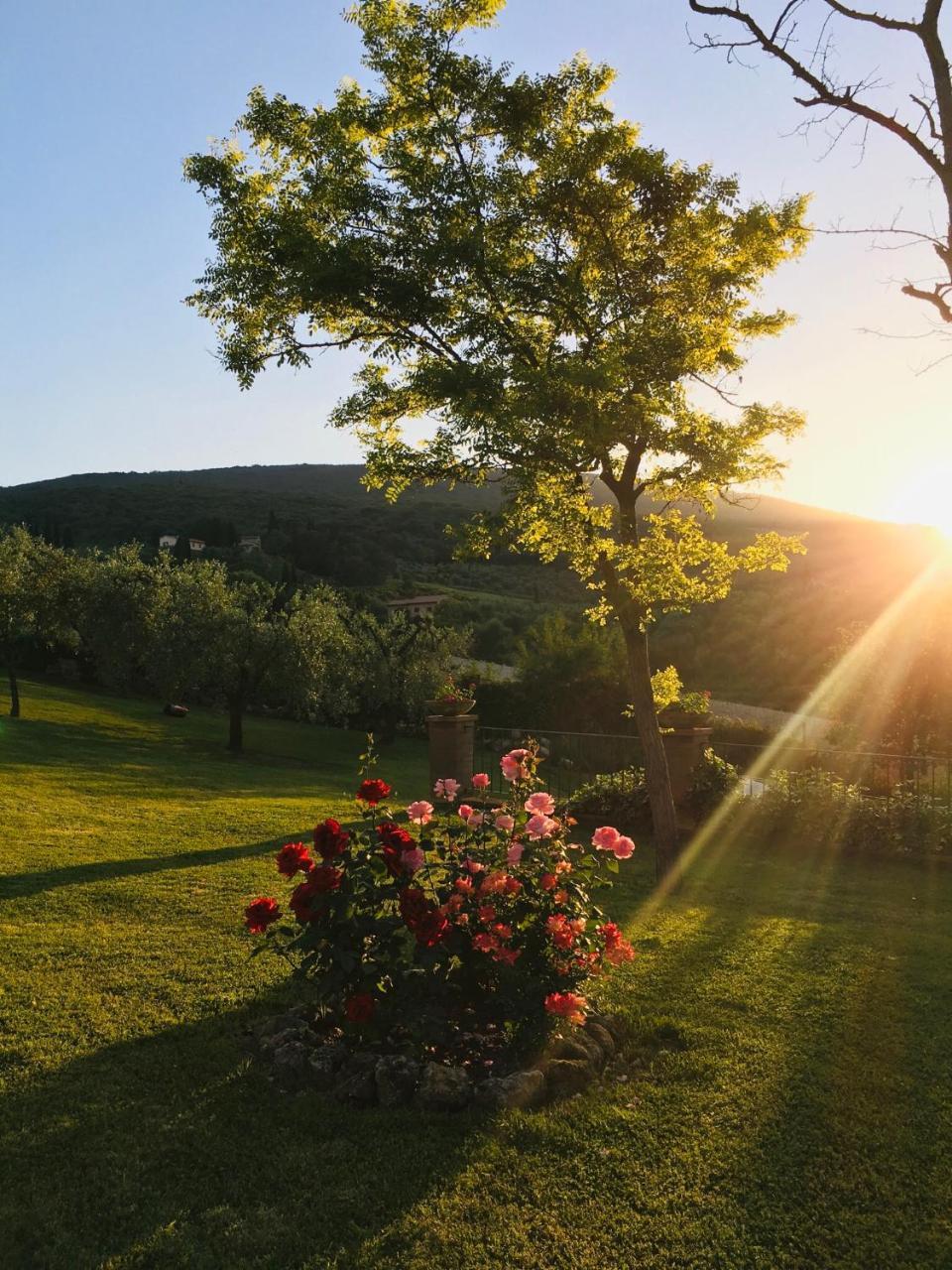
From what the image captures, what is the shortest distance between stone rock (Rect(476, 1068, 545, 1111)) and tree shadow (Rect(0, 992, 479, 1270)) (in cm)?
13

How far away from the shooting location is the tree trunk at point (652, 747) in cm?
922

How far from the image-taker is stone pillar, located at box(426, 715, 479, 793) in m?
13.7

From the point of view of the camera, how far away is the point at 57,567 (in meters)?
31.4

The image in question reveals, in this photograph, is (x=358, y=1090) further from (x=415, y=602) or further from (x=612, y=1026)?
(x=415, y=602)

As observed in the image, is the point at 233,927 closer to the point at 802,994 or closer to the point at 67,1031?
the point at 67,1031

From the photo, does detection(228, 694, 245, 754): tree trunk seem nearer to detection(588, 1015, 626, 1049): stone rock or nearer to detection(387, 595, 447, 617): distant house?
detection(588, 1015, 626, 1049): stone rock

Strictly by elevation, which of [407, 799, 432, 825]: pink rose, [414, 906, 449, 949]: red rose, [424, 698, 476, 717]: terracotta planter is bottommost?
[424, 698, 476, 717]: terracotta planter

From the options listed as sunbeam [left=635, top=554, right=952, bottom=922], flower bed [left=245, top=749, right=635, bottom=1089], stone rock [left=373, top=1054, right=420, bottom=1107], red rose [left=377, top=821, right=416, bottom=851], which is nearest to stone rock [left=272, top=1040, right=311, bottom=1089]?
flower bed [left=245, top=749, right=635, bottom=1089]

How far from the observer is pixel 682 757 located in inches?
496

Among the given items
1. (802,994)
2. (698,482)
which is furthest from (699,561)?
(802,994)

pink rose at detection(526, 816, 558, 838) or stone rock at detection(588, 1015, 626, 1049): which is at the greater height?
pink rose at detection(526, 816, 558, 838)

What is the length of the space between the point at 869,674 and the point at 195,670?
62.0ft

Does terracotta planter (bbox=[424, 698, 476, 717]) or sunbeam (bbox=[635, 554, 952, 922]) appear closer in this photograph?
sunbeam (bbox=[635, 554, 952, 922])

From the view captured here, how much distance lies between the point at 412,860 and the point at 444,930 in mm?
387
